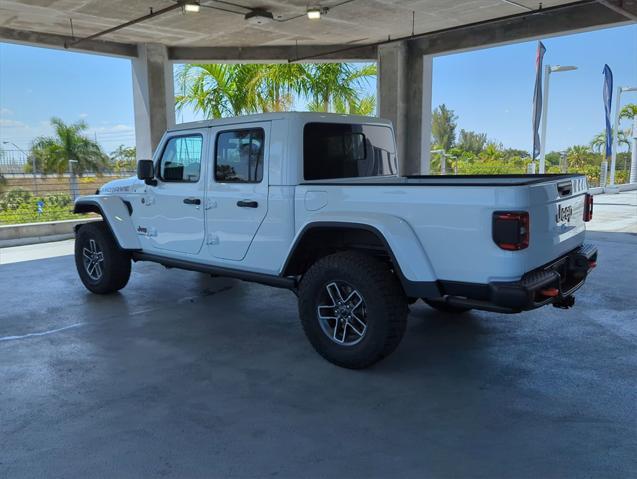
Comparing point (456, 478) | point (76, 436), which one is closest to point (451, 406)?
point (456, 478)

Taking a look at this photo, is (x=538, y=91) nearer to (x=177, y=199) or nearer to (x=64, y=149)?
(x=177, y=199)

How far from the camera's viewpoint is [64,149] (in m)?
29.7

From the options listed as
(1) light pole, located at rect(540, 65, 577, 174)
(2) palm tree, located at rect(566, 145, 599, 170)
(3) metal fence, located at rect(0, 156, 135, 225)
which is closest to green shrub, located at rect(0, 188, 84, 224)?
(3) metal fence, located at rect(0, 156, 135, 225)

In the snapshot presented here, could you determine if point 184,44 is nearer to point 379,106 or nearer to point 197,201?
point 379,106

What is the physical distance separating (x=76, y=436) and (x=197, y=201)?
2.19 m

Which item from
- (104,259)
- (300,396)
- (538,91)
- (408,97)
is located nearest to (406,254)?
(300,396)

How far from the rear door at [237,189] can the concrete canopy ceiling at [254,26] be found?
16.2ft

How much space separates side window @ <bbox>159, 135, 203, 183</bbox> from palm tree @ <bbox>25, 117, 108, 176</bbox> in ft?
89.0

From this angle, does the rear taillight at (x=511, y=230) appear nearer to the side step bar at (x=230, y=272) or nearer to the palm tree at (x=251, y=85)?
the side step bar at (x=230, y=272)

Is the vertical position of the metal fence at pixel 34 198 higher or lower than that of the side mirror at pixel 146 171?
lower

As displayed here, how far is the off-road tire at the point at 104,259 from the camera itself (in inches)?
207

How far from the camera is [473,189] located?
9.32ft

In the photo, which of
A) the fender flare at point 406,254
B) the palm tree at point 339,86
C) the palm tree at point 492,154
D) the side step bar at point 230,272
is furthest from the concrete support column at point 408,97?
the palm tree at point 492,154

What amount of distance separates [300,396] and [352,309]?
669 mm
